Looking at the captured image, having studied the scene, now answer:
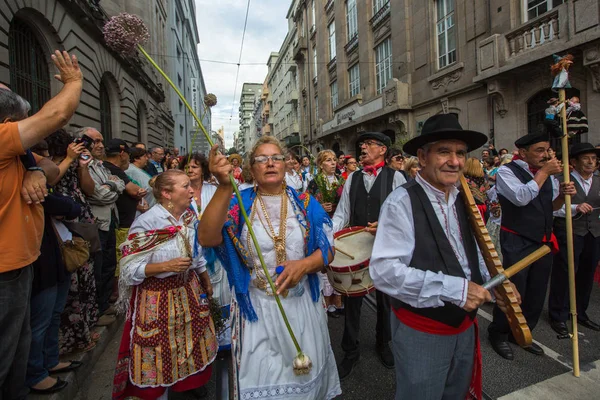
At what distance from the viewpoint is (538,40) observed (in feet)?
30.8

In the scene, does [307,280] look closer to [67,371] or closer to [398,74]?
[67,371]

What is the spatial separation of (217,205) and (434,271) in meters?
1.21

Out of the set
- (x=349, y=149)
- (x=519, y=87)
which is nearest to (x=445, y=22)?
(x=519, y=87)

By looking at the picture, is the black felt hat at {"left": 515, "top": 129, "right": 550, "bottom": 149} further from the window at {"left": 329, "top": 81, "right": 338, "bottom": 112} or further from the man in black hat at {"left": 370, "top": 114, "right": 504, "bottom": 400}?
the window at {"left": 329, "top": 81, "right": 338, "bottom": 112}

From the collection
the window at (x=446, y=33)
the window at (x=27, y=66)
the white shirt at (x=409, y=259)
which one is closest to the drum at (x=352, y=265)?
the white shirt at (x=409, y=259)

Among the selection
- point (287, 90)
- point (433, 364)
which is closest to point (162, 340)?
point (433, 364)

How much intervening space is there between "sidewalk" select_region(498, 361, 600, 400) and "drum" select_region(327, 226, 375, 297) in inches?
56.2

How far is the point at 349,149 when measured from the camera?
23641 mm

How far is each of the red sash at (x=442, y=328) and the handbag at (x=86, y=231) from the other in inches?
108

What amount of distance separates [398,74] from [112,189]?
15755mm

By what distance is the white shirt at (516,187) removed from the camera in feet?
10.3

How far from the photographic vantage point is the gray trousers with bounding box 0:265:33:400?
1.79 m

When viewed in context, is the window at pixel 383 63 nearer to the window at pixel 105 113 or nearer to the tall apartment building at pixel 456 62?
the tall apartment building at pixel 456 62

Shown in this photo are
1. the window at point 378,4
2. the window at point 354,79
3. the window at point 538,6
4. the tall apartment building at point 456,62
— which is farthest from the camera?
the window at point 354,79
